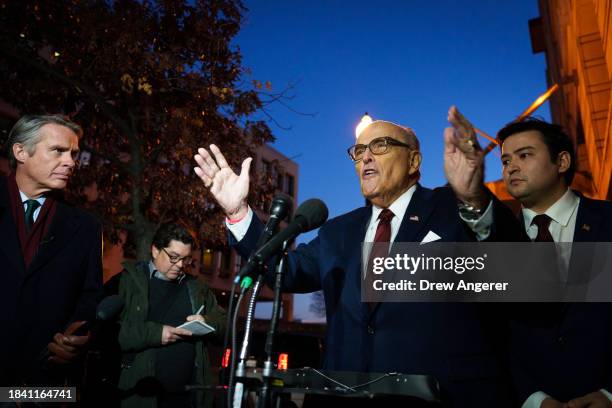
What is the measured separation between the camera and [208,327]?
4.91 metres

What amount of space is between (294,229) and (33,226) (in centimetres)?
231

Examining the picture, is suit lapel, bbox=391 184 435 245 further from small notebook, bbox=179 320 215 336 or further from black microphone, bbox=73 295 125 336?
small notebook, bbox=179 320 215 336

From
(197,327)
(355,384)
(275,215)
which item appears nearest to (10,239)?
(197,327)

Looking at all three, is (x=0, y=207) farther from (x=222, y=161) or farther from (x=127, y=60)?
(x=127, y=60)

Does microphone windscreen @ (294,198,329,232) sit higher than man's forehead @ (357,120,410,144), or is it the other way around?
man's forehead @ (357,120,410,144)

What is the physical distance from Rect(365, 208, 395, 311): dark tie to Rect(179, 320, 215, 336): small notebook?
2552mm

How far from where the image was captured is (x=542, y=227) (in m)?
3.11

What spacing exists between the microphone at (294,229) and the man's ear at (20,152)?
97.1 inches

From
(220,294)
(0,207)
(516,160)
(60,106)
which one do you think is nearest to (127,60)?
(60,106)

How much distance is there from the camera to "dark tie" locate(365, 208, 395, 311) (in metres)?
2.81

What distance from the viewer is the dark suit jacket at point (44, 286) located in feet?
10.8

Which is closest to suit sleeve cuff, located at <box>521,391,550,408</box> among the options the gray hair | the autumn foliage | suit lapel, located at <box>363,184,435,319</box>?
suit lapel, located at <box>363,184,435,319</box>

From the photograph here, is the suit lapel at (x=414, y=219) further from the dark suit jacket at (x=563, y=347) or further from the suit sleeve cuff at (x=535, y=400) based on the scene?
the suit sleeve cuff at (x=535, y=400)

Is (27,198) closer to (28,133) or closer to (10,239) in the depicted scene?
(10,239)
